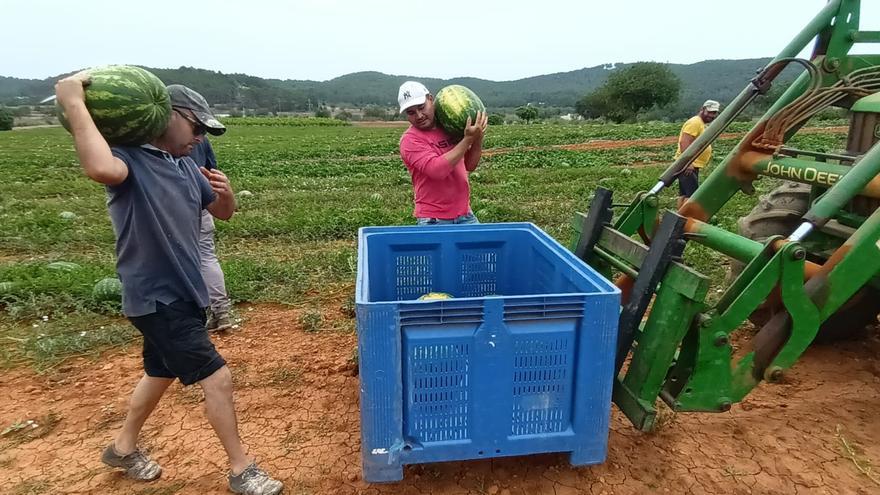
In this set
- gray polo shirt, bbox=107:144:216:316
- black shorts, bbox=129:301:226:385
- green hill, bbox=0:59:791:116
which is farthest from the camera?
green hill, bbox=0:59:791:116

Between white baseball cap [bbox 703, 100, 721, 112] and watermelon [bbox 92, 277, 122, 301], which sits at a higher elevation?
white baseball cap [bbox 703, 100, 721, 112]

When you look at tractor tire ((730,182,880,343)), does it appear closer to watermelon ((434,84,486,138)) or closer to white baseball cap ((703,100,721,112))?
watermelon ((434,84,486,138))

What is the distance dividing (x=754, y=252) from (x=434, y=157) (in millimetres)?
2096

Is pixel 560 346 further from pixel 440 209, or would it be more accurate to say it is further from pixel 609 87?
pixel 609 87

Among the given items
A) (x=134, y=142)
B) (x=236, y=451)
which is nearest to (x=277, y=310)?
(x=236, y=451)

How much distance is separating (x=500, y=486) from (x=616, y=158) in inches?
749

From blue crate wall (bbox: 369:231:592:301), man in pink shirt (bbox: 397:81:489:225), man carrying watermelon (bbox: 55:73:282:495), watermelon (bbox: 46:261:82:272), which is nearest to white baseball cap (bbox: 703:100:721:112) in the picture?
man in pink shirt (bbox: 397:81:489:225)

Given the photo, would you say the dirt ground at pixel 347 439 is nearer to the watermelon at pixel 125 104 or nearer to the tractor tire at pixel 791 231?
the tractor tire at pixel 791 231

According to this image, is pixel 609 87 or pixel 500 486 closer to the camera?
pixel 500 486

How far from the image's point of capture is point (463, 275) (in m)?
4.11

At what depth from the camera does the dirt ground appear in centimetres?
306

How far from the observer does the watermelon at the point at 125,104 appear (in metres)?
2.48

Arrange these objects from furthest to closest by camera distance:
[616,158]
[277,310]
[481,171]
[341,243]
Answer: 1. [616,158]
2. [481,171]
3. [341,243]
4. [277,310]

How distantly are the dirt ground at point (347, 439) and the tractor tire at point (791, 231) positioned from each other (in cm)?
19
